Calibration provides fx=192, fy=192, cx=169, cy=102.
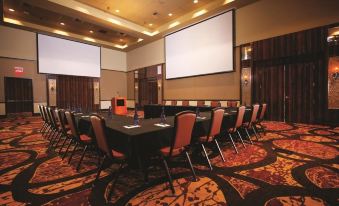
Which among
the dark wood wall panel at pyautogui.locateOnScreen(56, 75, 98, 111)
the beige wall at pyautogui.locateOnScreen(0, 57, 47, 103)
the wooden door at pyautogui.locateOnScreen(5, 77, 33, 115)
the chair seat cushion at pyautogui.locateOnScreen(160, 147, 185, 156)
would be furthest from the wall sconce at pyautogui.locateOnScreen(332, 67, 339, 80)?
the wooden door at pyautogui.locateOnScreen(5, 77, 33, 115)

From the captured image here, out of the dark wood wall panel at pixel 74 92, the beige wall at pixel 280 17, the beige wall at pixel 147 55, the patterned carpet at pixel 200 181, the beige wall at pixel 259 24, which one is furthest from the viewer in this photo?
the beige wall at pixel 147 55

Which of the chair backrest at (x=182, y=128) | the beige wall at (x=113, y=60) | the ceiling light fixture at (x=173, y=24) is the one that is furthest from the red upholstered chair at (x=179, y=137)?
the beige wall at (x=113, y=60)

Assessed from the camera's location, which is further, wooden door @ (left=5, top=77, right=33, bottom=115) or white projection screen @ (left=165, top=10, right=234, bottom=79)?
wooden door @ (left=5, top=77, right=33, bottom=115)

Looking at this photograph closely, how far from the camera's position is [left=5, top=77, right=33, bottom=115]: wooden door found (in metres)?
9.94

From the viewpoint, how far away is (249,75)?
7.92 meters

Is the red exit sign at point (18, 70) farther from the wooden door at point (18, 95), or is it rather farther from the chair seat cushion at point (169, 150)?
the chair seat cushion at point (169, 150)

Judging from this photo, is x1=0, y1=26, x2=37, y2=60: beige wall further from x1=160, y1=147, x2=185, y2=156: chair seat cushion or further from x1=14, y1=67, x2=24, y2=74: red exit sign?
x1=160, y1=147, x2=185, y2=156: chair seat cushion

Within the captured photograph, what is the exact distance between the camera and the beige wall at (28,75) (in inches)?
381

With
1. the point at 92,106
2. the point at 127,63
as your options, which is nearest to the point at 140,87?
the point at 127,63

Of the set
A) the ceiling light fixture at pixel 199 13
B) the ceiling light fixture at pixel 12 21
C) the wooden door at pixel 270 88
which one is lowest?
the wooden door at pixel 270 88

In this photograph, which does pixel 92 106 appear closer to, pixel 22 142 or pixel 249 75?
pixel 22 142

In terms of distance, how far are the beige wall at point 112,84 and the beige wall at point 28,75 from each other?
356 centimetres

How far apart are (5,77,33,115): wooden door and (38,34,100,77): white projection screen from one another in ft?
3.67

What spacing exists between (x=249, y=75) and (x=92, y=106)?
1009 cm
